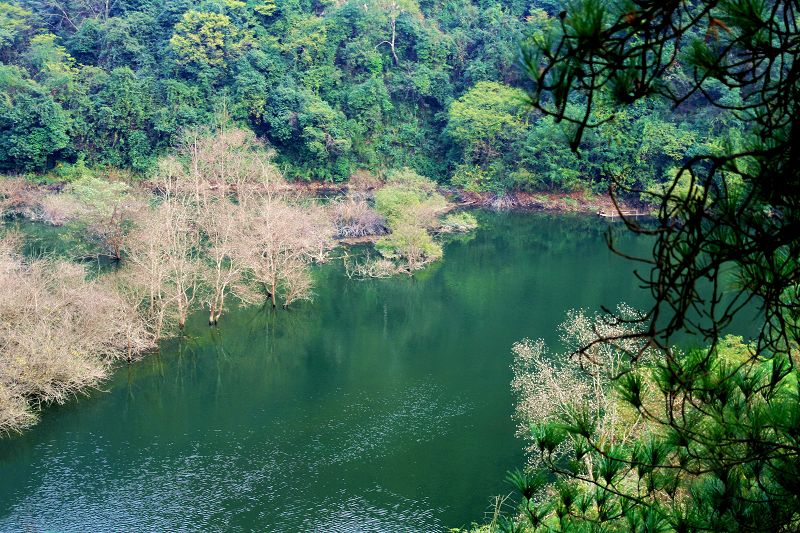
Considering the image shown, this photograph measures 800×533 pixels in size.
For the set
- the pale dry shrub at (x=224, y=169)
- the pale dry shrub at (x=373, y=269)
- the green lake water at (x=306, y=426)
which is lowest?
the green lake water at (x=306, y=426)

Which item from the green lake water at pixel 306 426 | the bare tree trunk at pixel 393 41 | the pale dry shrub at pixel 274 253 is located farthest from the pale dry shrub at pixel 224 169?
the bare tree trunk at pixel 393 41

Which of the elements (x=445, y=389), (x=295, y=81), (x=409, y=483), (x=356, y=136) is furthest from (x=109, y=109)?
(x=409, y=483)

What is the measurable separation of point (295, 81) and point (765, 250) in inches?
1134

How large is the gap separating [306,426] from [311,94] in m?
19.7

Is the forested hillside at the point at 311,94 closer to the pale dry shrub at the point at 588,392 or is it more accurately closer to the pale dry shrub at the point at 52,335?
the pale dry shrub at the point at 52,335

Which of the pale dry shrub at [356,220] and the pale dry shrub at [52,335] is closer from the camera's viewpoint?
the pale dry shrub at [52,335]

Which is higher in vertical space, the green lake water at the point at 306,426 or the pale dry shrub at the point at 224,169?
the pale dry shrub at the point at 224,169

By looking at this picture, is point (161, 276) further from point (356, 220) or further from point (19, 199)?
point (19, 199)

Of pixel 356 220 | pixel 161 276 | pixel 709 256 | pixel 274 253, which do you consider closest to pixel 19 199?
pixel 356 220

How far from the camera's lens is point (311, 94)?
28906 millimetres

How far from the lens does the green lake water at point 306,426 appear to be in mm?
9656

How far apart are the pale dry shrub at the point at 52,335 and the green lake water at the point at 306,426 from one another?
402mm

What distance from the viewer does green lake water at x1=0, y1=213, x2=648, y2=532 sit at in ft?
31.7

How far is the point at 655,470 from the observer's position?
2.99 meters
